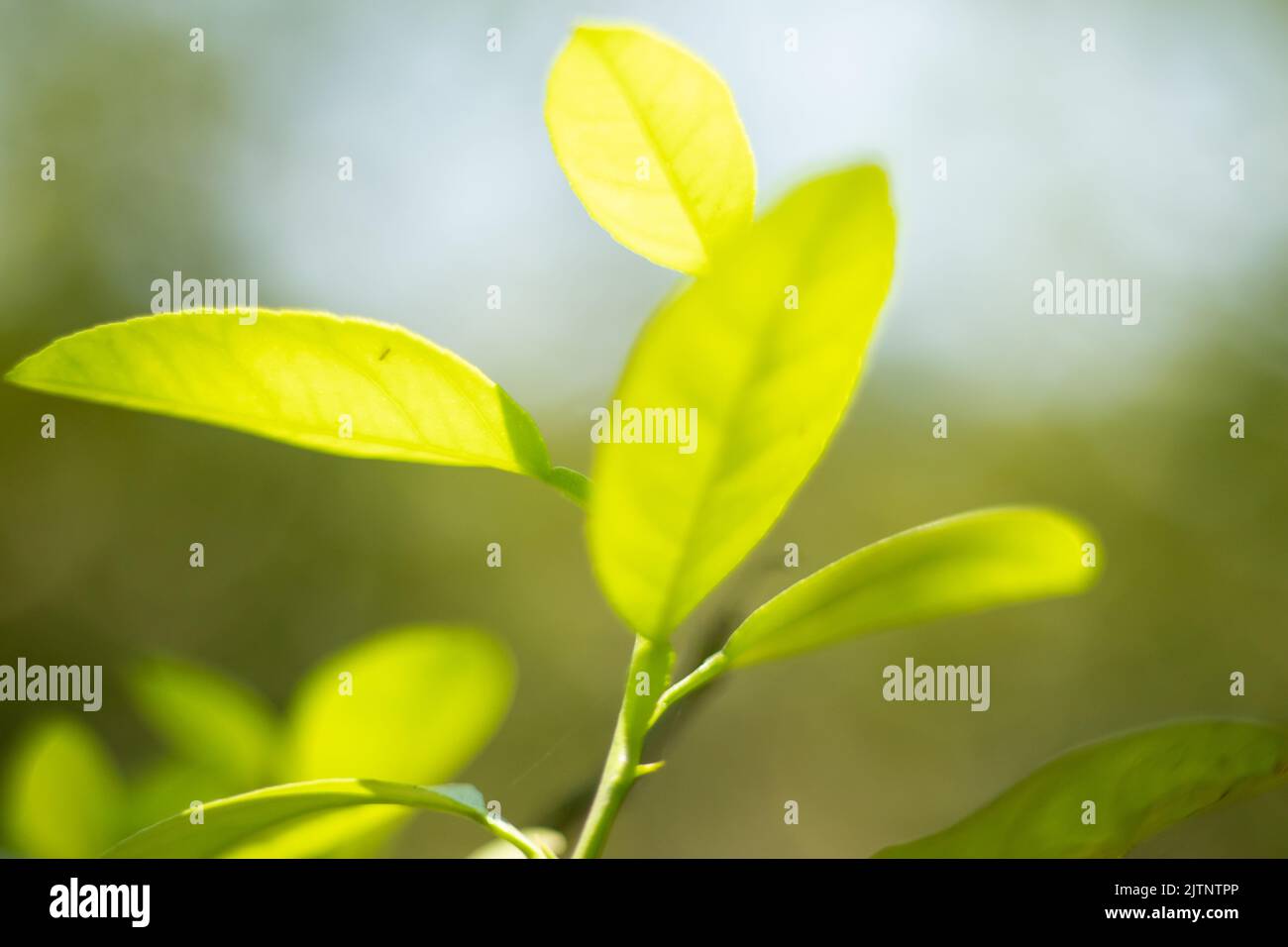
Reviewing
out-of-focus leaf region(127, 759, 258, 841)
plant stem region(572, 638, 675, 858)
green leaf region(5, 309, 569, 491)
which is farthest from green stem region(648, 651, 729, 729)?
out-of-focus leaf region(127, 759, 258, 841)

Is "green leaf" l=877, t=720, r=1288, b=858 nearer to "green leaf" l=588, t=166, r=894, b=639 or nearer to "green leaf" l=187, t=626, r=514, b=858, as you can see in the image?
"green leaf" l=588, t=166, r=894, b=639

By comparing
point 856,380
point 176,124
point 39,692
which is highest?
point 176,124

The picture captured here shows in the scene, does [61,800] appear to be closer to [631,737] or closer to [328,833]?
[328,833]

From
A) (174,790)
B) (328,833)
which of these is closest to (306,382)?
(328,833)

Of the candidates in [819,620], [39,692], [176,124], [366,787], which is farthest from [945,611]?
[176,124]

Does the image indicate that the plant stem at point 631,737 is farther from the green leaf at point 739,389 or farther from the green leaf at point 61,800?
the green leaf at point 61,800

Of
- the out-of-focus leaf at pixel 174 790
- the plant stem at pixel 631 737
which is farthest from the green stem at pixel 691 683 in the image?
the out-of-focus leaf at pixel 174 790

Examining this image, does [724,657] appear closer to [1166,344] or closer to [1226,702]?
[1226,702]
